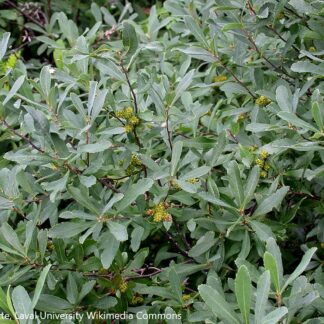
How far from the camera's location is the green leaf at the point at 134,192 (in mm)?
1435

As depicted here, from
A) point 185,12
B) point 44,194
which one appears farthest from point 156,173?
point 185,12

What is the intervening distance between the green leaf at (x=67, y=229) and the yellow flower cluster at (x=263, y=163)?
0.49 meters

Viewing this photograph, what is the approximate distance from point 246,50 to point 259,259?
0.67 meters

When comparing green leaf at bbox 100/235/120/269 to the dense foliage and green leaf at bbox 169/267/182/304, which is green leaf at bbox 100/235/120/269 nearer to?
the dense foliage

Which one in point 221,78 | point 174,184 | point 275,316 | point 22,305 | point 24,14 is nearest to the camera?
point 275,316

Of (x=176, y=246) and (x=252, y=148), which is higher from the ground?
(x=252, y=148)

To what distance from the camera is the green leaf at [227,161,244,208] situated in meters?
1.48

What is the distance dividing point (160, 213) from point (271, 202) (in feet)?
0.91

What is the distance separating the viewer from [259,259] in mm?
1719

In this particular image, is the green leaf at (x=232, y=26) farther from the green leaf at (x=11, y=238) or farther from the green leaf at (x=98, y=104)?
the green leaf at (x=11, y=238)

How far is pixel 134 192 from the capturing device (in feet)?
4.75

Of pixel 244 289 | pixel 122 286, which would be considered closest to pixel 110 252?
pixel 122 286

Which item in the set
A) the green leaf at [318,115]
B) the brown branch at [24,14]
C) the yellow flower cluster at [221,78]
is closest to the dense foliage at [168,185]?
the green leaf at [318,115]

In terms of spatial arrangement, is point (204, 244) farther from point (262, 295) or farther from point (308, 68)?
point (308, 68)
